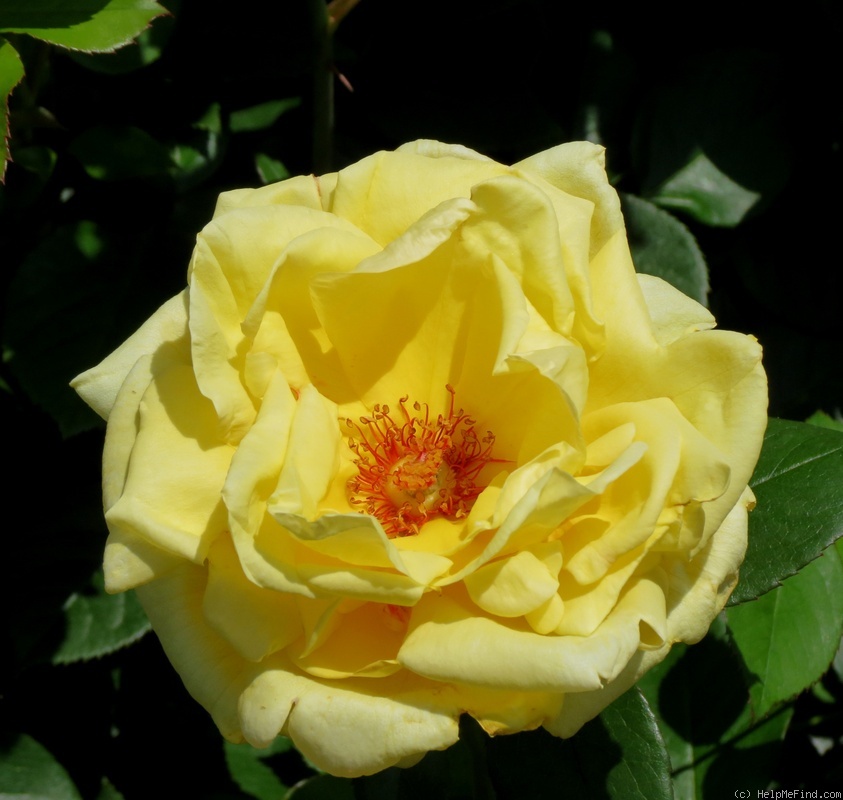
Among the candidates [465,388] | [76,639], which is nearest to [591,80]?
[465,388]

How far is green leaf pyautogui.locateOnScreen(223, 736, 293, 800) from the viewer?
6.72 ft

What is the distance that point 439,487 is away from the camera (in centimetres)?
149

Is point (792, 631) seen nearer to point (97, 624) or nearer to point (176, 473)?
point (176, 473)

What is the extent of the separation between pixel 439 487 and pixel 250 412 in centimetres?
38

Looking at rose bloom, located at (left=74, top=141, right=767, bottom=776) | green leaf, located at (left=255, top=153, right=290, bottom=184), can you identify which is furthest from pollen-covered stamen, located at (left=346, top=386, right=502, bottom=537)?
green leaf, located at (left=255, top=153, right=290, bottom=184)

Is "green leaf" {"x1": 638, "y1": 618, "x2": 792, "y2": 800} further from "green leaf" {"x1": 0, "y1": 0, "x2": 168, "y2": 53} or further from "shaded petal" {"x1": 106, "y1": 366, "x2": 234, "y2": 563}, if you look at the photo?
"green leaf" {"x1": 0, "y1": 0, "x2": 168, "y2": 53}

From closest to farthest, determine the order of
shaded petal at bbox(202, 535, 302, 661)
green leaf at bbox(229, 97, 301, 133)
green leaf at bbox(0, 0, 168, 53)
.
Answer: shaded petal at bbox(202, 535, 302, 661) → green leaf at bbox(0, 0, 168, 53) → green leaf at bbox(229, 97, 301, 133)

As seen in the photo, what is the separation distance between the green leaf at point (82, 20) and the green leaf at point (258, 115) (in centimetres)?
55

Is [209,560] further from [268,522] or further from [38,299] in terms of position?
[38,299]

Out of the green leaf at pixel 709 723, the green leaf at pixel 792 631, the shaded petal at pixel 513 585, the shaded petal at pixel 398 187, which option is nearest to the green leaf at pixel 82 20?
the shaded petal at pixel 398 187

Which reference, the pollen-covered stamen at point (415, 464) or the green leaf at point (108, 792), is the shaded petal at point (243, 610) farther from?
the green leaf at point (108, 792)

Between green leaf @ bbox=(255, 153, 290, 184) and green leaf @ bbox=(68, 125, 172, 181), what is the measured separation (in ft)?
0.65

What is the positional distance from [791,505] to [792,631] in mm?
395

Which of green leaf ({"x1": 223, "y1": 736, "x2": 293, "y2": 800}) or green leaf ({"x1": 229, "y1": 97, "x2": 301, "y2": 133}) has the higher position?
green leaf ({"x1": 229, "y1": 97, "x2": 301, "y2": 133})
